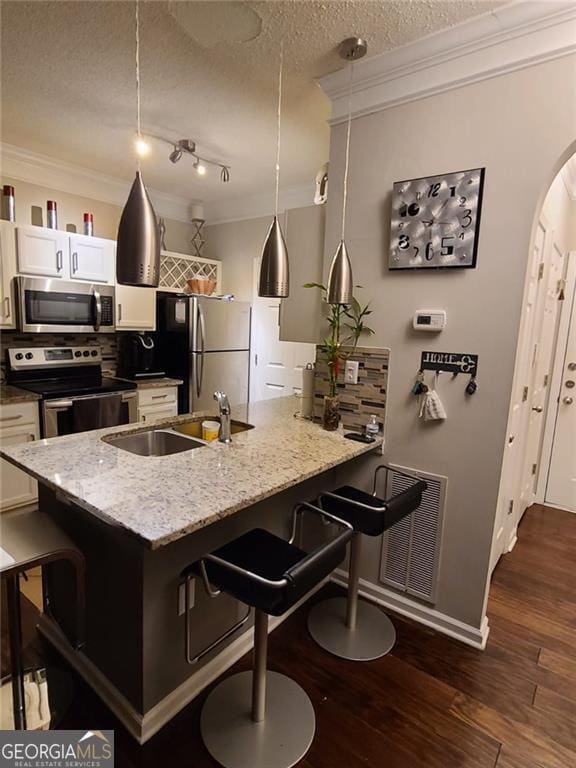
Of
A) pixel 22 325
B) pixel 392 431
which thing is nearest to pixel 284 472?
pixel 392 431

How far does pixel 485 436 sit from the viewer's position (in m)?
1.82

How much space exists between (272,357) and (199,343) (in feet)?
2.72

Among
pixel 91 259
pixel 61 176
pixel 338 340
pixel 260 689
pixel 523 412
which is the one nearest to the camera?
pixel 260 689

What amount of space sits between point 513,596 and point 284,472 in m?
1.75

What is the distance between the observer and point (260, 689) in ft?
4.76

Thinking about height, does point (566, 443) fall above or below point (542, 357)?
below

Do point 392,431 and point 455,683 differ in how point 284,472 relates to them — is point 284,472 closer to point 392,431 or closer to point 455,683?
point 392,431

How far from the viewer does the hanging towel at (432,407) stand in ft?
6.21

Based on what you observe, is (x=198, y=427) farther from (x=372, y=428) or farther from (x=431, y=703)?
(x=431, y=703)

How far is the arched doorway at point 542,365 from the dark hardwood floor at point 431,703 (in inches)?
17.6

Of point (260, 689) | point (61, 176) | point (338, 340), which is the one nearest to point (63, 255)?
point (61, 176)

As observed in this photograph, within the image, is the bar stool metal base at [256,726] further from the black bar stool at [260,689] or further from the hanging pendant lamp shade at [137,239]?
the hanging pendant lamp shade at [137,239]

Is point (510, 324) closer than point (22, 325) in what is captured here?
Yes

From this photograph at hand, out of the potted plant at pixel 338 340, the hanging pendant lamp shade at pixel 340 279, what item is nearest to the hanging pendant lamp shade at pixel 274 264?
the hanging pendant lamp shade at pixel 340 279
